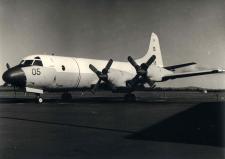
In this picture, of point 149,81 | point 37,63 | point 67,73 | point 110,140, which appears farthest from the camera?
point 149,81

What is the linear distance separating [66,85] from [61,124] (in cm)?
1623

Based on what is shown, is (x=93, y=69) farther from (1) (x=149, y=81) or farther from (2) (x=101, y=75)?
(1) (x=149, y=81)

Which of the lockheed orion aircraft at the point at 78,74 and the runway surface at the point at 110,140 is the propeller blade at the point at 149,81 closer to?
the lockheed orion aircraft at the point at 78,74

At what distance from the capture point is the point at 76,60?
30453 millimetres

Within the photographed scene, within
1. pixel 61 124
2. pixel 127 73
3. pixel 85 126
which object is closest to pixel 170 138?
pixel 85 126

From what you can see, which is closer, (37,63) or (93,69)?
(37,63)

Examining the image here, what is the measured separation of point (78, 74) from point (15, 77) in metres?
6.10

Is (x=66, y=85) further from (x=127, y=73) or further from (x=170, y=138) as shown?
(x=170, y=138)

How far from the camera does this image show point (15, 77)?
2492cm

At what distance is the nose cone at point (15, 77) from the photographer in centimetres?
2489

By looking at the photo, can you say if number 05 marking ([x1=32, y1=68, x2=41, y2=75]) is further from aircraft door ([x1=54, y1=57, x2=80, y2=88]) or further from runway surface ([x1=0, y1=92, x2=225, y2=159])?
runway surface ([x1=0, y1=92, x2=225, y2=159])

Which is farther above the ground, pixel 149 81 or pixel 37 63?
pixel 37 63

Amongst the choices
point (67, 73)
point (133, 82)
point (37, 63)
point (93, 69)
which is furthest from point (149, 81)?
point (37, 63)

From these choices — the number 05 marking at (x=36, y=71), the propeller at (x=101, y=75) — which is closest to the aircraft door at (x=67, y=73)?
the propeller at (x=101, y=75)
